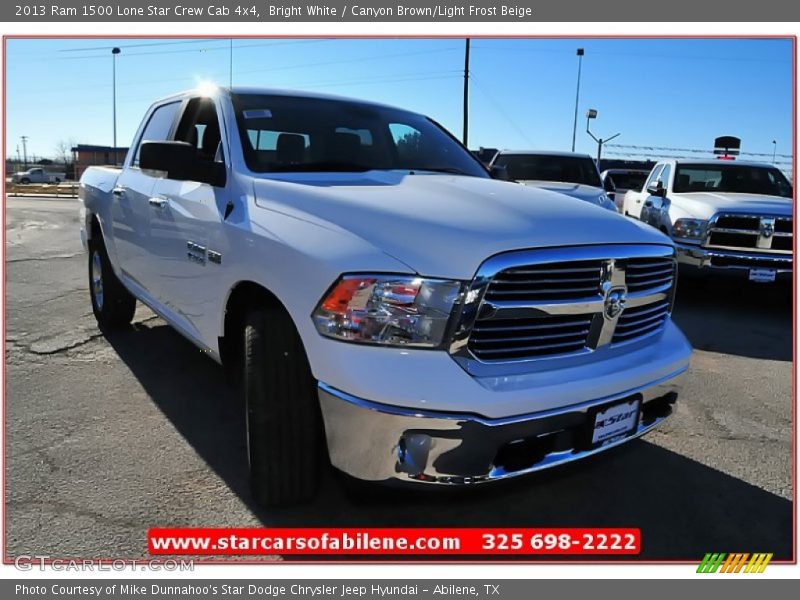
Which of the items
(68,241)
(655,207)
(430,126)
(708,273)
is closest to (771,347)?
(708,273)

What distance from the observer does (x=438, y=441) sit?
2.01 meters

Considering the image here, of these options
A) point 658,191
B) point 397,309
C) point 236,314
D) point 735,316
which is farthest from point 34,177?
point 397,309

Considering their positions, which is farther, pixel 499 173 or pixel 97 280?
pixel 97 280

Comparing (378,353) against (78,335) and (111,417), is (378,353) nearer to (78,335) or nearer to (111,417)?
(111,417)

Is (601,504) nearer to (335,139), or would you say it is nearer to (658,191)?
(335,139)

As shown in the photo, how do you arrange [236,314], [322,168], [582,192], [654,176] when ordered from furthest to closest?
1. [654,176]
2. [582,192]
3. [322,168]
4. [236,314]

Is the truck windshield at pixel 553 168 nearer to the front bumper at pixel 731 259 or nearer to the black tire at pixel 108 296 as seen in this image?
the front bumper at pixel 731 259

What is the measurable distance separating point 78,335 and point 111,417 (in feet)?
6.08

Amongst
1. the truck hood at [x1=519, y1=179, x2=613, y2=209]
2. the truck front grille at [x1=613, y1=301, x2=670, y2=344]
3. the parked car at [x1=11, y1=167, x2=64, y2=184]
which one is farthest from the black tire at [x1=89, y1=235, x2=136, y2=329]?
the parked car at [x1=11, y1=167, x2=64, y2=184]

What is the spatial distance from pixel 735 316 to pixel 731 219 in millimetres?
1009

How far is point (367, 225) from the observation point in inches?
88.0

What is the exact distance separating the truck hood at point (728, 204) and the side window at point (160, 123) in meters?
5.38

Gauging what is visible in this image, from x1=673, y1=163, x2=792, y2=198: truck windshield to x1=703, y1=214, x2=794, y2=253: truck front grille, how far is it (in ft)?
5.15
